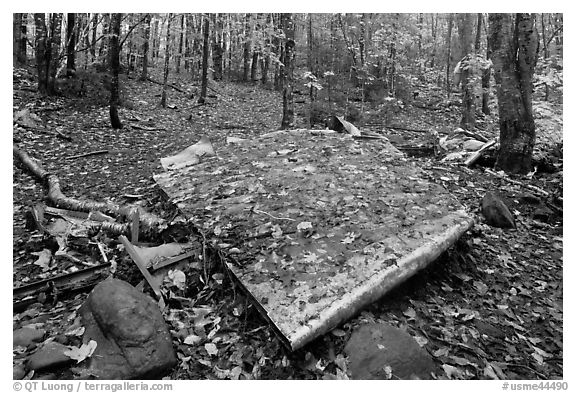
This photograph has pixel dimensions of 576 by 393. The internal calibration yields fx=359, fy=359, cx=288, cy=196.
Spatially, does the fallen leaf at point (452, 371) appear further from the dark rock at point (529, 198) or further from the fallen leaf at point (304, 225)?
the dark rock at point (529, 198)

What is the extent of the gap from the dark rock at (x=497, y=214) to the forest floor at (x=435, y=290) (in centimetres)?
11

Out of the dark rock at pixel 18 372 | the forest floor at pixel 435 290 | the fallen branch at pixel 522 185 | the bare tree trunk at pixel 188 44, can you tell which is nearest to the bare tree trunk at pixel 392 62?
the forest floor at pixel 435 290

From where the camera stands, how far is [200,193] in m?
4.59

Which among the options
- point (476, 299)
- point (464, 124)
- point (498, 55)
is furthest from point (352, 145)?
point (464, 124)

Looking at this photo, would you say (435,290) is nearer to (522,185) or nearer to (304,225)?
(304,225)

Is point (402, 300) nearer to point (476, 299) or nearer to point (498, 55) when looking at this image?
point (476, 299)

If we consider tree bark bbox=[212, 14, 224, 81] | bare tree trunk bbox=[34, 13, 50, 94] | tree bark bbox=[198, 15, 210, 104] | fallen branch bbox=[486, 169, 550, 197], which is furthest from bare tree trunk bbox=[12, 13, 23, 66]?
tree bark bbox=[212, 14, 224, 81]

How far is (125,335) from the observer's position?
7.98 ft

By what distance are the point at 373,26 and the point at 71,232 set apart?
12784 millimetres

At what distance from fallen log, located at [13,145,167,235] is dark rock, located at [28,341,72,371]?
175cm

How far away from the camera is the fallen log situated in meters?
4.13

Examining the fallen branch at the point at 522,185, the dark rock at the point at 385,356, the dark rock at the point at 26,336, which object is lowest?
the dark rock at the point at 26,336

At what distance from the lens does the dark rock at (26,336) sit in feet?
8.44

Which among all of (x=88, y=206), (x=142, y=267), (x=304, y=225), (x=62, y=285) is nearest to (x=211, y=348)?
(x=142, y=267)
